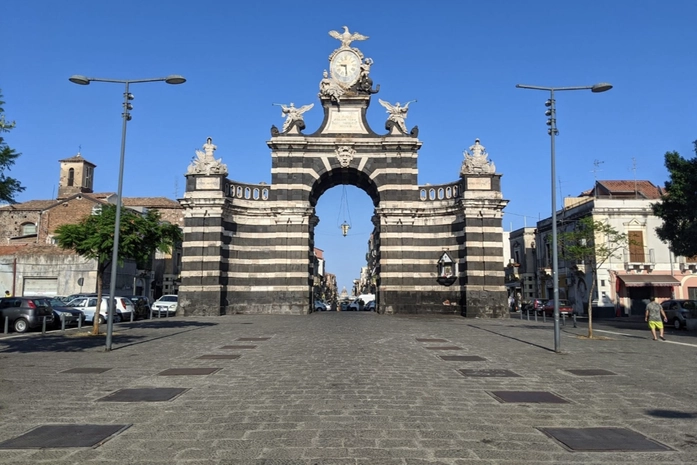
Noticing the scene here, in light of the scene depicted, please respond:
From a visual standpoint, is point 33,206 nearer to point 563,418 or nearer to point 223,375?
point 223,375

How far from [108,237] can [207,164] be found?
1639 cm

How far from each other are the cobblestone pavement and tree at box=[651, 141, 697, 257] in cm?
1249

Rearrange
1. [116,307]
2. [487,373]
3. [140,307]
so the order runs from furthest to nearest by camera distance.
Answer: [140,307] → [116,307] → [487,373]

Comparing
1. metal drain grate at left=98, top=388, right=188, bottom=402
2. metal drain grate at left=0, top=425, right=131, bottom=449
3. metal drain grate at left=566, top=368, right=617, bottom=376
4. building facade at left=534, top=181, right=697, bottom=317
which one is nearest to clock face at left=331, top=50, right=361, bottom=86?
building facade at left=534, top=181, right=697, bottom=317

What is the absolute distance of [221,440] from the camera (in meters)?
6.41

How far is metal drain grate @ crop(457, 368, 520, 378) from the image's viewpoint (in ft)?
37.4

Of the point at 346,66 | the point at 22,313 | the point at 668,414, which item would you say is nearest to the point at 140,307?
the point at 22,313

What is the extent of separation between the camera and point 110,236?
20562 mm

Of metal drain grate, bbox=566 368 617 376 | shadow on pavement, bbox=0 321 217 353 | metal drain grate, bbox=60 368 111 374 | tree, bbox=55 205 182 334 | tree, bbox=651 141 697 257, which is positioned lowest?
shadow on pavement, bbox=0 321 217 353

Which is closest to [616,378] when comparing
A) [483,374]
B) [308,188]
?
[483,374]

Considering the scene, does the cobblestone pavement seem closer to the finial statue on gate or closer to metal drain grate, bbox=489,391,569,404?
metal drain grate, bbox=489,391,569,404

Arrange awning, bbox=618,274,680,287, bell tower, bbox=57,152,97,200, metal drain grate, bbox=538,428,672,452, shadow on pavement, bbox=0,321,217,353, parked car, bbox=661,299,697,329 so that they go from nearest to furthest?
metal drain grate, bbox=538,428,672,452, shadow on pavement, bbox=0,321,217,353, parked car, bbox=661,299,697,329, awning, bbox=618,274,680,287, bell tower, bbox=57,152,97,200

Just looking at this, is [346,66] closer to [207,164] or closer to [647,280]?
[207,164]

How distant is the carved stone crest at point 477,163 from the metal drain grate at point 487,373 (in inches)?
989
